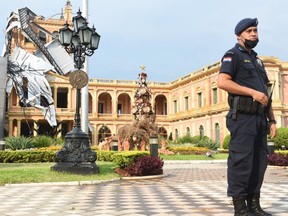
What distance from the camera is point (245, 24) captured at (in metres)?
3.78

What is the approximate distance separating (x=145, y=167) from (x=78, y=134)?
2141mm

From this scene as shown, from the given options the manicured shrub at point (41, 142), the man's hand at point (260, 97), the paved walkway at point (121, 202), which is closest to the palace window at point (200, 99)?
the manicured shrub at point (41, 142)

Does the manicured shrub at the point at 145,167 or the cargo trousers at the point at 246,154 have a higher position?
the cargo trousers at the point at 246,154

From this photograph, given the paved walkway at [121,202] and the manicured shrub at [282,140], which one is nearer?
the paved walkway at [121,202]

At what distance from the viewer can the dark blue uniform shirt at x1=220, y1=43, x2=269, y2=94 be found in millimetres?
3736

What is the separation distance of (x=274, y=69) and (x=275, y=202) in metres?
31.5

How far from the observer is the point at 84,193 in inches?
274

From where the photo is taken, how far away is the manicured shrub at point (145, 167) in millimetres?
10406

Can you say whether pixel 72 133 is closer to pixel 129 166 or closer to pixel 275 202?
pixel 129 166

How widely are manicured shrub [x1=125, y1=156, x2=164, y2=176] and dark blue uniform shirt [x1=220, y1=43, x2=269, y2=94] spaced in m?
6.96

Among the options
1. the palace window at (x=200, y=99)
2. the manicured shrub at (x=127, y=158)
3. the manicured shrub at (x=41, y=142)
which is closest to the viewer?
the manicured shrub at (x=127, y=158)

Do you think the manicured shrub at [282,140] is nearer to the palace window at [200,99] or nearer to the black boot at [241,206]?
the palace window at [200,99]

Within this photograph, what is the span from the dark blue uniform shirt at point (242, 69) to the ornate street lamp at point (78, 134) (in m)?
6.88

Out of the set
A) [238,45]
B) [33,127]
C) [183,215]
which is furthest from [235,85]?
[33,127]
